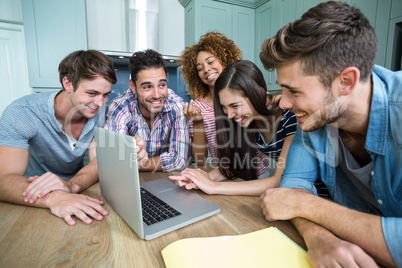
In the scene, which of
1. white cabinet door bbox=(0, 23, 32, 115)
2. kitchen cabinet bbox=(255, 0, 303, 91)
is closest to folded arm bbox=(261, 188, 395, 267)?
kitchen cabinet bbox=(255, 0, 303, 91)

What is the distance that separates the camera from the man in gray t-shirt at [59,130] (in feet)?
2.93

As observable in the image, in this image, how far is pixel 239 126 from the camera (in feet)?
4.21

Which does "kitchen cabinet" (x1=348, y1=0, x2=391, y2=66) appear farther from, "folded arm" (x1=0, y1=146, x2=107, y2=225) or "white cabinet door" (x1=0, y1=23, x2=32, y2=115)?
"white cabinet door" (x1=0, y1=23, x2=32, y2=115)

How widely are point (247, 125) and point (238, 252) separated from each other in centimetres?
84

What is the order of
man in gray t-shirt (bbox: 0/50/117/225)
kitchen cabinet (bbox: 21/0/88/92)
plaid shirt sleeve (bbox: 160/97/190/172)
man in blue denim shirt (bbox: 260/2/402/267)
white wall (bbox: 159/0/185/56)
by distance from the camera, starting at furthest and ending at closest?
white wall (bbox: 159/0/185/56) → kitchen cabinet (bbox: 21/0/88/92) → plaid shirt sleeve (bbox: 160/97/190/172) → man in gray t-shirt (bbox: 0/50/117/225) → man in blue denim shirt (bbox: 260/2/402/267)

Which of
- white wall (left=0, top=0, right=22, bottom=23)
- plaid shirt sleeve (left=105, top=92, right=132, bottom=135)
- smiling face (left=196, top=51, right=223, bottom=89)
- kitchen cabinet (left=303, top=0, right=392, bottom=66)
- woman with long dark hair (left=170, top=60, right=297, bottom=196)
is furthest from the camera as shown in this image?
white wall (left=0, top=0, right=22, bottom=23)

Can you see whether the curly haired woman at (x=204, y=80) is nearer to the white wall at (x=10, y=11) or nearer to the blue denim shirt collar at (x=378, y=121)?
the blue denim shirt collar at (x=378, y=121)

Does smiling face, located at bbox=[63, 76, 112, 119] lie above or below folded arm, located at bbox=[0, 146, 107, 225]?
above

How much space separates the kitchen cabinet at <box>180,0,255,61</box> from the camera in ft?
9.96

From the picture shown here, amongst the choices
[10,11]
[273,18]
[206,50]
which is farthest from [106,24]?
[273,18]

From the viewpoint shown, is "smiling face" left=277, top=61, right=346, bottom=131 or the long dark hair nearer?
"smiling face" left=277, top=61, right=346, bottom=131

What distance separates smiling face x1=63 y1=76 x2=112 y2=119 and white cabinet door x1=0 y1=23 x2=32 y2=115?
90.1 inches

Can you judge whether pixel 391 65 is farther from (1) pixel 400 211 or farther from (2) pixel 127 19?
(2) pixel 127 19

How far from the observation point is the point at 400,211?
0.66 m
